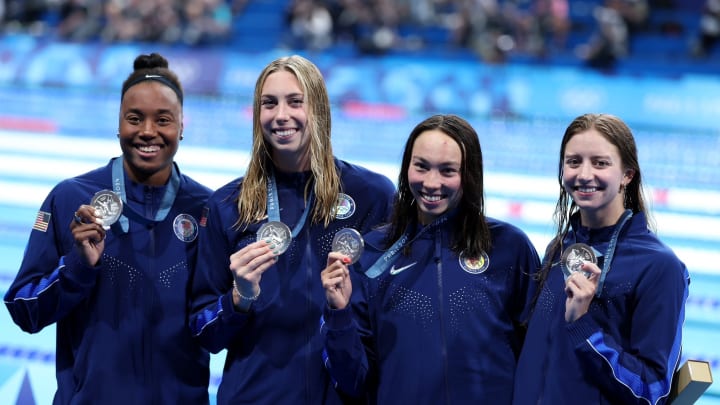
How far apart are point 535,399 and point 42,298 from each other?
1486 mm

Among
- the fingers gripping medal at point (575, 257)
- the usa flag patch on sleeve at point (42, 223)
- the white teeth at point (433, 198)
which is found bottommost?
the usa flag patch on sleeve at point (42, 223)

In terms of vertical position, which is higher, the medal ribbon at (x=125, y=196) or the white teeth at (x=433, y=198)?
the white teeth at (x=433, y=198)

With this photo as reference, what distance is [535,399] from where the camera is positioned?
2.55 m

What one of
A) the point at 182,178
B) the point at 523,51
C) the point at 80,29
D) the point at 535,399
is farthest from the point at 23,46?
the point at 535,399

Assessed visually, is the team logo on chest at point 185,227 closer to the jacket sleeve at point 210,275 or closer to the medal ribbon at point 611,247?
the jacket sleeve at point 210,275

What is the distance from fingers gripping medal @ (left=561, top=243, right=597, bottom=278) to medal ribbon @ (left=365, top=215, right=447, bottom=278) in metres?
0.40

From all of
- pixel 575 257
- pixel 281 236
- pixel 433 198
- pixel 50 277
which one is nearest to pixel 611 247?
pixel 575 257

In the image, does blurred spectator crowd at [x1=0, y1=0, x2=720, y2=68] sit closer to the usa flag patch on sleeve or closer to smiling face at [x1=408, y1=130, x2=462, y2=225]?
smiling face at [x1=408, y1=130, x2=462, y2=225]

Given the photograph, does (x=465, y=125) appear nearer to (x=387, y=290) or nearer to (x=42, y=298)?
(x=387, y=290)

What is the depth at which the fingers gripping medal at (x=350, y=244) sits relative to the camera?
2.55 m

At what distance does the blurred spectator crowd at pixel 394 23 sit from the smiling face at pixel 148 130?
11058 millimetres

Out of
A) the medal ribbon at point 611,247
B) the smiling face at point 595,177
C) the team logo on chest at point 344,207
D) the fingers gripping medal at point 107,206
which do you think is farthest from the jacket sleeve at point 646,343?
the fingers gripping medal at point 107,206

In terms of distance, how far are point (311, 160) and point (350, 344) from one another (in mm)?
613

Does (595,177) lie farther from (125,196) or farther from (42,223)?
(42,223)
